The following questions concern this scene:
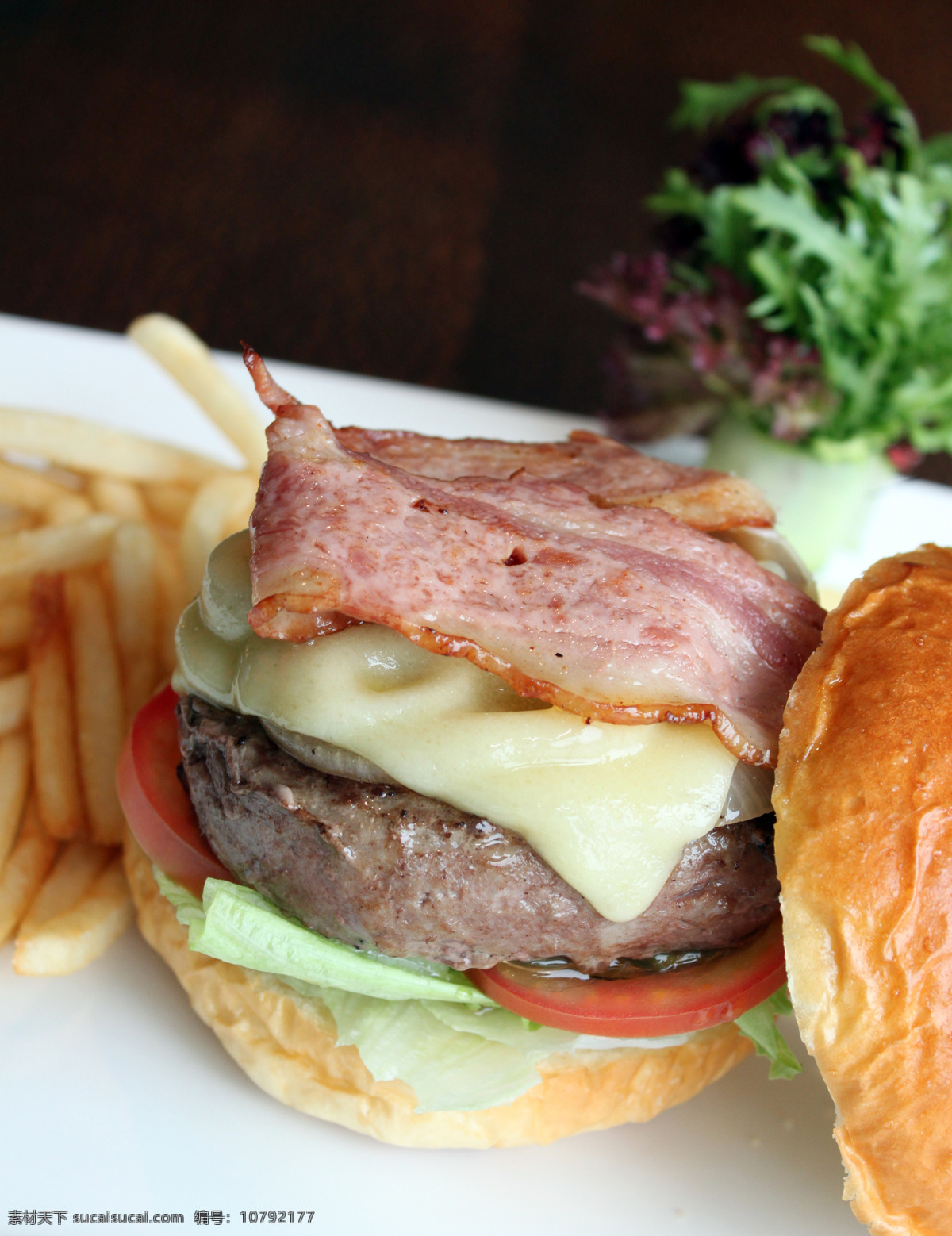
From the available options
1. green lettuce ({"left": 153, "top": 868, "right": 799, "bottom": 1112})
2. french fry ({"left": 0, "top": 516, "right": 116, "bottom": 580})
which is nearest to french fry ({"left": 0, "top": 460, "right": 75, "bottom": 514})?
french fry ({"left": 0, "top": 516, "right": 116, "bottom": 580})

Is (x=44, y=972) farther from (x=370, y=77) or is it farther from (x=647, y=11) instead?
(x=647, y=11)

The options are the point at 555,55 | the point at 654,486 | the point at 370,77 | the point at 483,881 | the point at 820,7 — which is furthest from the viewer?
the point at 820,7

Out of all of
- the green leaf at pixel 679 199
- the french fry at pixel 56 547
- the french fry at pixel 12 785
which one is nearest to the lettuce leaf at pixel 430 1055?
the french fry at pixel 12 785

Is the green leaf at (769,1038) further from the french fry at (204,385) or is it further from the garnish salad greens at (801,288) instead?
the garnish salad greens at (801,288)

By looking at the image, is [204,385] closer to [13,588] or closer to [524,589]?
[13,588]

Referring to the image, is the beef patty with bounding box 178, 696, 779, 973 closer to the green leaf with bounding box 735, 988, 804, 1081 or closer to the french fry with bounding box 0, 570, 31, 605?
the green leaf with bounding box 735, 988, 804, 1081

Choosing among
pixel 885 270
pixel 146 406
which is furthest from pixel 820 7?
pixel 146 406
